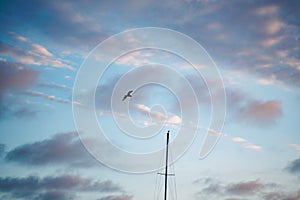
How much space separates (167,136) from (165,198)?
71.2ft

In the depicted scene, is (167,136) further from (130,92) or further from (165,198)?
(130,92)

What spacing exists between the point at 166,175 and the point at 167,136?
13725 mm

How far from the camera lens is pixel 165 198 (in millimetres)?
117062

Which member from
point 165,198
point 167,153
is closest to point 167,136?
point 167,153

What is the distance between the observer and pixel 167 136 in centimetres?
12775

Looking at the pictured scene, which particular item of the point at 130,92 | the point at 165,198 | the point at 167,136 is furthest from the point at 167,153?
the point at 130,92

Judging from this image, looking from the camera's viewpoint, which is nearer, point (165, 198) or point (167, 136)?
point (165, 198)

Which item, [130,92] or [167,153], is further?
[167,153]

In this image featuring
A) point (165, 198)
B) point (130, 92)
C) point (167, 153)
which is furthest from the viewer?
point (167, 153)

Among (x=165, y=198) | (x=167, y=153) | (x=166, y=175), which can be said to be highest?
(x=167, y=153)

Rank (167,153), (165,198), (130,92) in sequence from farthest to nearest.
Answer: (167,153)
(165,198)
(130,92)

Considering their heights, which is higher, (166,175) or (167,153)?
(167,153)

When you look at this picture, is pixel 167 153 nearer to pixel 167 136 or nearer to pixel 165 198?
pixel 167 136

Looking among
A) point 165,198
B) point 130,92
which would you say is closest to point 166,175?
point 165,198
